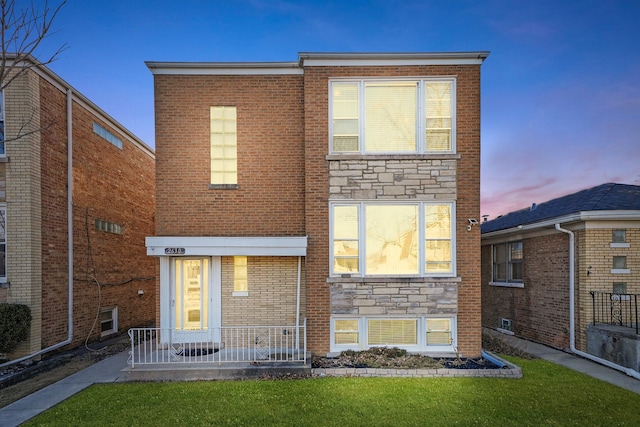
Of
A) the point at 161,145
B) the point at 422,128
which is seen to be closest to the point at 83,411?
the point at 161,145

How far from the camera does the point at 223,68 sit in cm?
839

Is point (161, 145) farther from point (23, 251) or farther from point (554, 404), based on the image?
point (554, 404)

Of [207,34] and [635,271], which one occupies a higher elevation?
[207,34]

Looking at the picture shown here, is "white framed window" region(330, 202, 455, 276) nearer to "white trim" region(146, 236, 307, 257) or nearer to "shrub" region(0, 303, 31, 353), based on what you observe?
"white trim" region(146, 236, 307, 257)

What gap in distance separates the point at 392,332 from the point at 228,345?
13.7ft

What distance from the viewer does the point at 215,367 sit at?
6.73m

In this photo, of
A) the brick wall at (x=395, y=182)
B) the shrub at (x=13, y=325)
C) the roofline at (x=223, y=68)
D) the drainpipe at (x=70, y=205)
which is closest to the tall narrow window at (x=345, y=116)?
the brick wall at (x=395, y=182)

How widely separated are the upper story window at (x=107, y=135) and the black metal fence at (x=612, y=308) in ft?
50.0

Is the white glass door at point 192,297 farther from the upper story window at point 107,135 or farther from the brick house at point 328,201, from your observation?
the upper story window at point 107,135

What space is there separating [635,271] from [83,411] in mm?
12684

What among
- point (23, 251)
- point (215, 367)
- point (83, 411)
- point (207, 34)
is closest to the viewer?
point (83, 411)

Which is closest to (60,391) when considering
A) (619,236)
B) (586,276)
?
(586,276)

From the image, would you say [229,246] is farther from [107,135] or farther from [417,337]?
[107,135]

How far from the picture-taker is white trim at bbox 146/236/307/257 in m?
7.53
